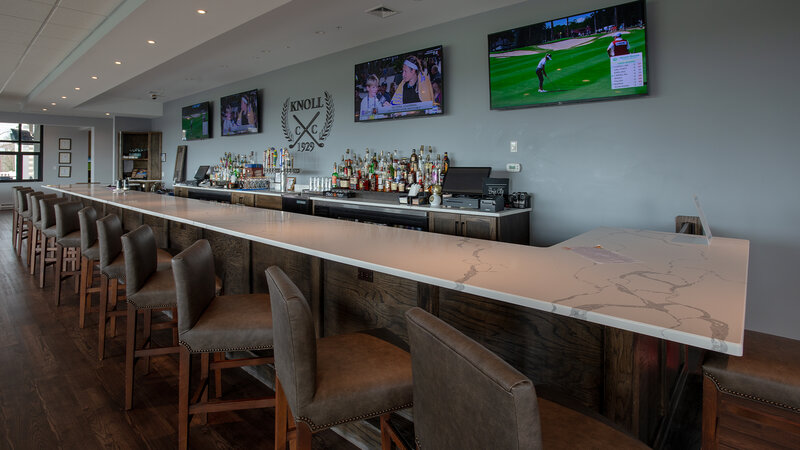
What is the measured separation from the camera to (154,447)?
1982mm

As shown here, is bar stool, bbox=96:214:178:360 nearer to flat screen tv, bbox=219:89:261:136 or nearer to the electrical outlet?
the electrical outlet

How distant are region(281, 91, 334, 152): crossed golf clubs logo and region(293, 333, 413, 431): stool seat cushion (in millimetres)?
5234

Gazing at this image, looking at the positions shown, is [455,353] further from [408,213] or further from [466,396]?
[408,213]

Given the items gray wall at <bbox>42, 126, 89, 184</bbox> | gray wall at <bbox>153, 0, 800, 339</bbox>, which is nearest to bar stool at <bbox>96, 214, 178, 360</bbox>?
gray wall at <bbox>153, 0, 800, 339</bbox>

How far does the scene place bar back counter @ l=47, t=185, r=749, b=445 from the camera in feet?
3.81

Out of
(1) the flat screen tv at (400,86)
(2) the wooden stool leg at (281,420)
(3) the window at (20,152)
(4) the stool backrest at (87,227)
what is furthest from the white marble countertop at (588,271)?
(3) the window at (20,152)

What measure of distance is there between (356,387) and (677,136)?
3.38m

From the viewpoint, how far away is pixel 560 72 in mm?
3895

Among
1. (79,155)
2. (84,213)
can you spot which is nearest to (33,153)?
(79,155)

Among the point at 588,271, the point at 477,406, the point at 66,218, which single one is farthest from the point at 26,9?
the point at 477,406

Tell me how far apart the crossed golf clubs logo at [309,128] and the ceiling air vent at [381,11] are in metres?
1.82

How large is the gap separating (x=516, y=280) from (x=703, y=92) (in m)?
2.96

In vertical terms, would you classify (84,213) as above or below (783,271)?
above

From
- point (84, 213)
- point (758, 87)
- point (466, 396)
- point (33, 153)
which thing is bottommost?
point (466, 396)
